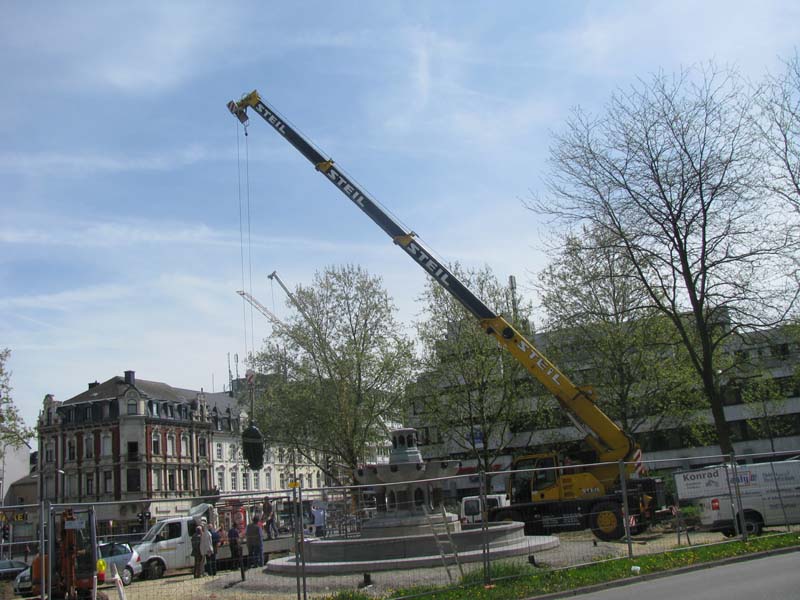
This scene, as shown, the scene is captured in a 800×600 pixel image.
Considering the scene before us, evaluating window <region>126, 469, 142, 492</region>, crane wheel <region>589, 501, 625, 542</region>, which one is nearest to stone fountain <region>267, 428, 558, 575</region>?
crane wheel <region>589, 501, 625, 542</region>

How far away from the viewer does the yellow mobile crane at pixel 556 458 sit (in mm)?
20516

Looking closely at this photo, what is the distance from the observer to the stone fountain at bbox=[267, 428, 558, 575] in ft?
51.9

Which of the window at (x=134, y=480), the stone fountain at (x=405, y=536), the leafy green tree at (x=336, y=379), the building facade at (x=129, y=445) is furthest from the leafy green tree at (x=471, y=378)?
the window at (x=134, y=480)

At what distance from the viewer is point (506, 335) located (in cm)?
2566

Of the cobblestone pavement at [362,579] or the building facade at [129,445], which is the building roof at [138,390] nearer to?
the building facade at [129,445]

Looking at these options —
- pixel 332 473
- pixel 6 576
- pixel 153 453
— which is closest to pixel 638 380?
pixel 332 473

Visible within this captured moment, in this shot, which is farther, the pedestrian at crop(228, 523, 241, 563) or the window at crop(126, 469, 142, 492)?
the window at crop(126, 469, 142, 492)

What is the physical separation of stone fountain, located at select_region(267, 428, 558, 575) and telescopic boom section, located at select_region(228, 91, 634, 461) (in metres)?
4.73

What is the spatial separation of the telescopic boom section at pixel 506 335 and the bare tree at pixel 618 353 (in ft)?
26.3

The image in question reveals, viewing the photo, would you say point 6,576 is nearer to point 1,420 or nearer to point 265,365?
point 1,420

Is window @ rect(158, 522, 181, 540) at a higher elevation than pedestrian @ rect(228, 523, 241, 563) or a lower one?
higher

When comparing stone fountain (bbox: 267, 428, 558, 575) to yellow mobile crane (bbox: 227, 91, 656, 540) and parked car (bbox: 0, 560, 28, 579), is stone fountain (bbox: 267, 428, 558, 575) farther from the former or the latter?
parked car (bbox: 0, 560, 28, 579)

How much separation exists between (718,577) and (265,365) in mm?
34315

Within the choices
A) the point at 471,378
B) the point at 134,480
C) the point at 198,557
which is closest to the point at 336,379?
the point at 471,378
